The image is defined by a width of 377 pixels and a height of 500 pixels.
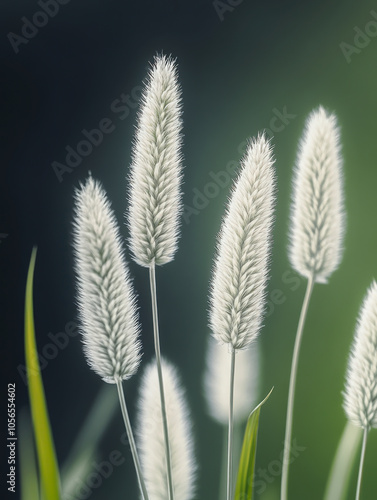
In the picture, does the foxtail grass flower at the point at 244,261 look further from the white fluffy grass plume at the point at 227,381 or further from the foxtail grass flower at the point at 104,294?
the foxtail grass flower at the point at 104,294

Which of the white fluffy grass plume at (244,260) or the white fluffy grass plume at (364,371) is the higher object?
the white fluffy grass plume at (244,260)

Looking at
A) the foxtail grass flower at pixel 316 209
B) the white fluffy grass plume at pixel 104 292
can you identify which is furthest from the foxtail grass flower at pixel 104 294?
the foxtail grass flower at pixel 316 209

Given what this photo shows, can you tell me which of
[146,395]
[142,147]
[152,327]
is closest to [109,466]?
[146,395]

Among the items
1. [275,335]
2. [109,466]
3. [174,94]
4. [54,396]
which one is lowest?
[109,466]

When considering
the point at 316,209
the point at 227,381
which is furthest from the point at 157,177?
the point at 227,381

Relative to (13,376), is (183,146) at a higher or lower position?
higher

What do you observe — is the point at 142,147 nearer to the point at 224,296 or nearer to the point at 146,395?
the point at 224,296
